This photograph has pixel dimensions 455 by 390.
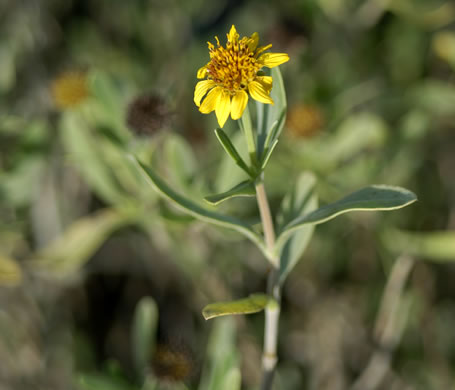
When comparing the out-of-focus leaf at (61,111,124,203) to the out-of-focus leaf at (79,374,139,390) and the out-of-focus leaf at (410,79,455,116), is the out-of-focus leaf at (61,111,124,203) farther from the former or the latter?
the out-of-focus leaf at (410,79,455,116)

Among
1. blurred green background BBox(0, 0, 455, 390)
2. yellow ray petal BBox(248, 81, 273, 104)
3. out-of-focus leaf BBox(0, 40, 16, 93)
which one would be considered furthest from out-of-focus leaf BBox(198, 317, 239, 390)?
out-of-focus leaf BBox(0, 40, 16, 93)

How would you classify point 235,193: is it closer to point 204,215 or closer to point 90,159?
point 204,215

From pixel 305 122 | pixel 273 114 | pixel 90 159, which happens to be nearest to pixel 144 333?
pixel 90 159

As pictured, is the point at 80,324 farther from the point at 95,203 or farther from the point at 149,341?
the point at 149,341

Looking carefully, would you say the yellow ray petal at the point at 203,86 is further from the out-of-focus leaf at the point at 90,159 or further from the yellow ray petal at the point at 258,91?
the out-of-focus leaf at the point at 90,159

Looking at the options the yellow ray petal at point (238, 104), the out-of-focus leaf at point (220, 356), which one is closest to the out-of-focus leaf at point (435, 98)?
the out-of-focus leaf at point (220, 356)

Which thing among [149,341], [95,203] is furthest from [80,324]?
[149,341]
